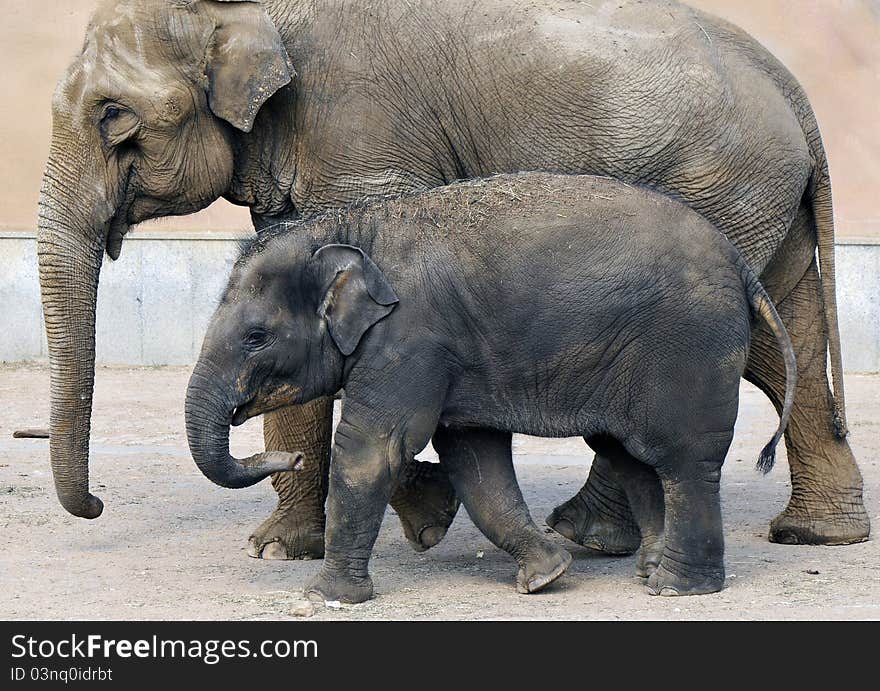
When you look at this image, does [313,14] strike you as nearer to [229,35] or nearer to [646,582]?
[229,35]

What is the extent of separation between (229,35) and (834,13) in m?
8.27

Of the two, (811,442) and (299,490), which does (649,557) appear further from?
(299,490)

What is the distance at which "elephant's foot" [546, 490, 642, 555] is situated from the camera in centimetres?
645

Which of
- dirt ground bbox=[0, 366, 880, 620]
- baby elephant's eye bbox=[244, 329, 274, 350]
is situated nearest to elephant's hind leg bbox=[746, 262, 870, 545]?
dirt ground bbox=[0, 366, 880, 620]

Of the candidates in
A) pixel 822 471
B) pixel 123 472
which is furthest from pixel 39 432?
pixel 822 471

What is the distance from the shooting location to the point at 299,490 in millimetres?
6641

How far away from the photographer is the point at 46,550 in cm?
663

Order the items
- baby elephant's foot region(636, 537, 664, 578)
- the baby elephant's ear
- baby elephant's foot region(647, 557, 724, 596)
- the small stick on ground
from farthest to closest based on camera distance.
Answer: the small stick on ground
baby elephant's foot region(636, 537, 664, 578)
baby elephant's foot region(647, 557, 724, 596)
the baby elephant's ear

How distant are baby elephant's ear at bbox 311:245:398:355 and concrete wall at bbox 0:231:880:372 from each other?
717cm

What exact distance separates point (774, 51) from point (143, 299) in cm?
545

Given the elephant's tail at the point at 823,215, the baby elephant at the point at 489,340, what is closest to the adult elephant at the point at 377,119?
the elephant's tail at the point at 823,215

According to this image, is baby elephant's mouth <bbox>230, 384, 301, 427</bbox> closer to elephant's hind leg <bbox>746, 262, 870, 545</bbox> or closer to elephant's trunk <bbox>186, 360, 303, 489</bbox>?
elephant's trunk <bbox>186, 360, 303, 489</bbox>

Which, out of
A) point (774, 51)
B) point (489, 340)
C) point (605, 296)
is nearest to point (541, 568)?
point (489, 340)

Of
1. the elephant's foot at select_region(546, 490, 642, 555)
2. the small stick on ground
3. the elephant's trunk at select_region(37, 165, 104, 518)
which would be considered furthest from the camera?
the small stick on ground
